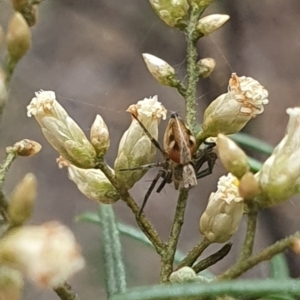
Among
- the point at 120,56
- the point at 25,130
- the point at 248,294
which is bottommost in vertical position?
the point at 25,130

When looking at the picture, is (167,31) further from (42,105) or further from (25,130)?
(42,105)

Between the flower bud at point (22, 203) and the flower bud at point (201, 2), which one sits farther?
the flower bud at point (201, 2)

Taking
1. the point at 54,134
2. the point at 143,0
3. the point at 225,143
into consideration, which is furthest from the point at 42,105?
the point at 143,0

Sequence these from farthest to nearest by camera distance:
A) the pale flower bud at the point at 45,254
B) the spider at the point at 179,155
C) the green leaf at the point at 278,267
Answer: the green leaf at the point at 278,267
the spider at the point at 179,155
the pale flower bud at the point at 45,254

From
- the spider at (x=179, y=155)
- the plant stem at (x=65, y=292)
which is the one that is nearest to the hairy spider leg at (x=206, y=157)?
the spider at (x=179, y=155)

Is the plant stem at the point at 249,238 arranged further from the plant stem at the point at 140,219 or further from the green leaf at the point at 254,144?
the green leaf at the point at 254,144
